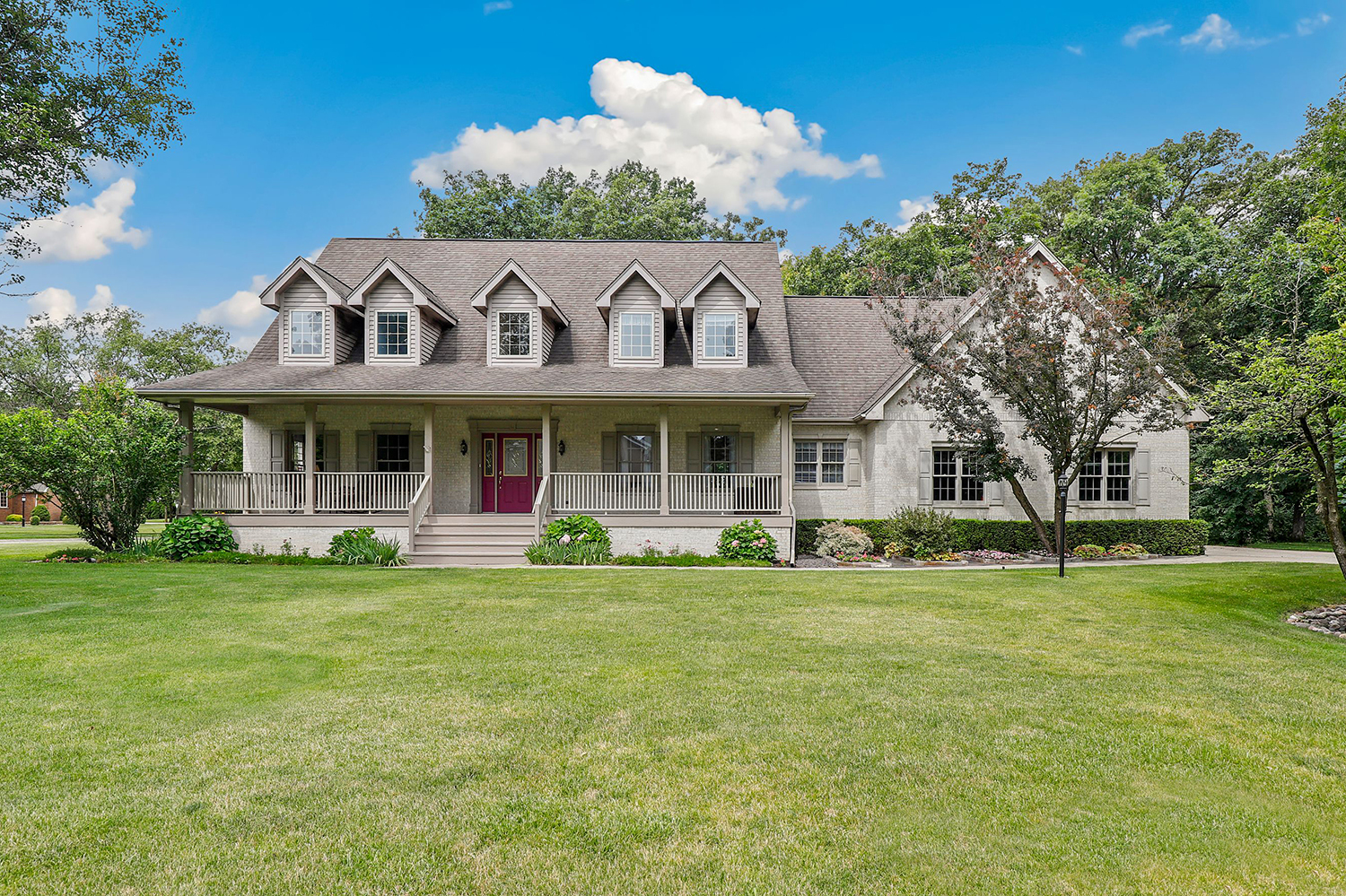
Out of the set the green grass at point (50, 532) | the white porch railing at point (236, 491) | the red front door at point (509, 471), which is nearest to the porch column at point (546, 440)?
the red front door at point (509, 471)

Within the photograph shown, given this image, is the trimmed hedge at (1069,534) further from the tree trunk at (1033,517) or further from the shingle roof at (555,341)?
the shingle roof at (555,341)

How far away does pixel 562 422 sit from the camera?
60.6ft

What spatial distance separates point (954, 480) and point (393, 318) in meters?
16.2

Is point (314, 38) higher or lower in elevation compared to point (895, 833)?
higher

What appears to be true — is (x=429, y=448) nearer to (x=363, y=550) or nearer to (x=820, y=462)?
(x=363, y=550)

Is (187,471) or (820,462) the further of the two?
(820,462)

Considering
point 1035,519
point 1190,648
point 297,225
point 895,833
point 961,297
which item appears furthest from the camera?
point 297,225

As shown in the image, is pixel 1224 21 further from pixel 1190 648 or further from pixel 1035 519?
pixel 1190 648

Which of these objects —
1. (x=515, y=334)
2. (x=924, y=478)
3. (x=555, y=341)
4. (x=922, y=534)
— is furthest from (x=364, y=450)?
(x=924, y=478)

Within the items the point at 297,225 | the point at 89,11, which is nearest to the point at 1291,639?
the point at 89,11

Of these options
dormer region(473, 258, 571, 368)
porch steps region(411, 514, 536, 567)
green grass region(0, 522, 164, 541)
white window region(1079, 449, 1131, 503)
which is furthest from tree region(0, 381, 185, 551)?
white window region(1079, 449, 1131, 503)

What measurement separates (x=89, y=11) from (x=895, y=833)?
22.3 m

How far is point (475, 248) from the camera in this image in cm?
2242

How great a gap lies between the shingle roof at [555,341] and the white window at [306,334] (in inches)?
20.5
